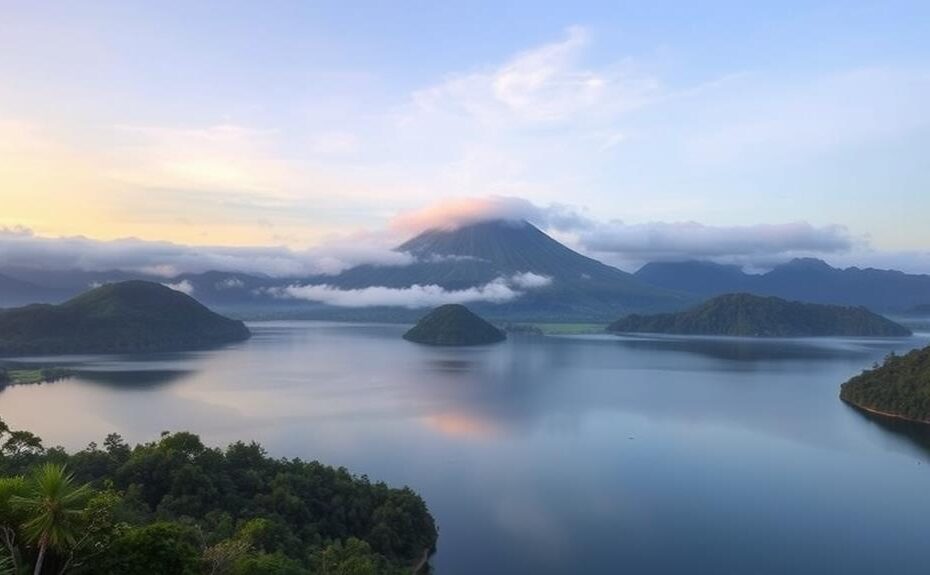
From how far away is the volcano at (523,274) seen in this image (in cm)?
15612

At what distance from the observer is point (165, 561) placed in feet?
23.4

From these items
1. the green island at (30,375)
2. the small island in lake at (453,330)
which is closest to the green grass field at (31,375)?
the green island at (30,375)

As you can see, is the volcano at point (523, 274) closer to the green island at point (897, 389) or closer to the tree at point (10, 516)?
the green island at point (897, 389)

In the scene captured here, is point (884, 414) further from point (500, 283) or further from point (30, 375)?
point (500, 283)

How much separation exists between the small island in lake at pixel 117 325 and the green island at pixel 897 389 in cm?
6833

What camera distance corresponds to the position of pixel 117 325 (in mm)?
77250

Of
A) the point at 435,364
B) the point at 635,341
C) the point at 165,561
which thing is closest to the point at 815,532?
the point at 165,561

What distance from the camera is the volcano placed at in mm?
156125

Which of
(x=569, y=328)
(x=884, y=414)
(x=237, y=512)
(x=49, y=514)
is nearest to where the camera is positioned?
(x=49, y=514)

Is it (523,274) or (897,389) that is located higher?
(523,274)

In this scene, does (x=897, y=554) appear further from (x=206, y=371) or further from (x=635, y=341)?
(x=635, y=341)

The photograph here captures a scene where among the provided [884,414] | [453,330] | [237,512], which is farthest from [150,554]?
[453,330]

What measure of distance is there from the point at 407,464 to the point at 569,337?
7926 centimetres

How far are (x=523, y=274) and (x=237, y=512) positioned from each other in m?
153
